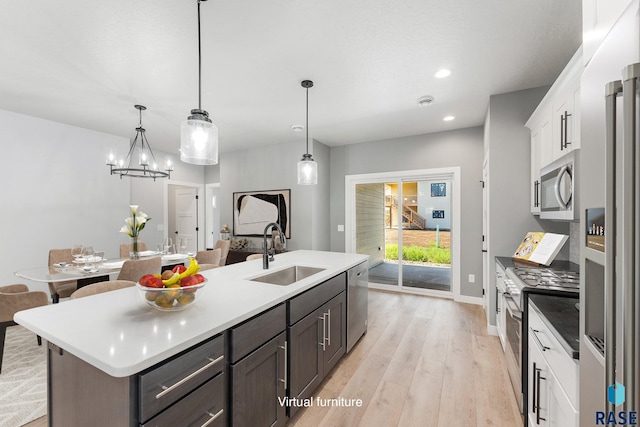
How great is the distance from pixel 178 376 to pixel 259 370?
504 mm

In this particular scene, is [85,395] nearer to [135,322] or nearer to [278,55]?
[135,322]

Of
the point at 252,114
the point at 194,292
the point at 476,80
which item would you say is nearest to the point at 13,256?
the point at 252,114

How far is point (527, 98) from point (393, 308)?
303 cm

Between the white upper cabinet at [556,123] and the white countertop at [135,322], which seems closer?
the white countertop at [135,322]

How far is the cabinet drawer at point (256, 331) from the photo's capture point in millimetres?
1249

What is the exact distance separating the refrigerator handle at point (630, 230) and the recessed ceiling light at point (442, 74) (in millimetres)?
2255

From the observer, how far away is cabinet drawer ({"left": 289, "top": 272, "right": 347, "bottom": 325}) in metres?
1.69

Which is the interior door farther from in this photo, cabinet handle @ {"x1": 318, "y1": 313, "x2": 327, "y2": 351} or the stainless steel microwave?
the stainless steel microwave

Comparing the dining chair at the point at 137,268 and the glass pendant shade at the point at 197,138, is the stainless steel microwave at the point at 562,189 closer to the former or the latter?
the glass pendant shade at the point at 197,138

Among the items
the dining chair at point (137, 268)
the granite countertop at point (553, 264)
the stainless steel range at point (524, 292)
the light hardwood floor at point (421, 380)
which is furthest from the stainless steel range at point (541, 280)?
the dining chair at point (137, 268)

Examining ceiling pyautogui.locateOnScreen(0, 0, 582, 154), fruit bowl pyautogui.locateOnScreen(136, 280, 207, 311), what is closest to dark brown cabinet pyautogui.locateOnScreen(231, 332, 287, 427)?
fruit bowl pyautogui.locateOnScreen(136, 280, 207, 311)

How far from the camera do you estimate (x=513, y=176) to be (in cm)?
290

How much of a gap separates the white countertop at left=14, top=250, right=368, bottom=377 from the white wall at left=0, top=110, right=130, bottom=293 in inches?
136

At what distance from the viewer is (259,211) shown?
17.1 feet
